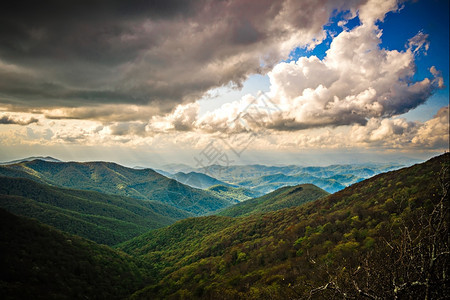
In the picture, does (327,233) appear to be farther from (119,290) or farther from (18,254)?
(18,254)

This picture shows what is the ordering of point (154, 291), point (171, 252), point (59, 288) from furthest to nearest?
point (171, 252)
point (154, 291)
point (59, 288)

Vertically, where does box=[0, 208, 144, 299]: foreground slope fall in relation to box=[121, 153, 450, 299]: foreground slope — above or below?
below

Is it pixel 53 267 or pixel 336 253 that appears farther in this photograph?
pixel 53 267

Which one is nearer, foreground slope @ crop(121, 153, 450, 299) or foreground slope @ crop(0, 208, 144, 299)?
foreground slope @ crop(121, 153, 450, 299)

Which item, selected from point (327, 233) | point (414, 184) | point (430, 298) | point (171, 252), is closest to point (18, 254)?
point (171, 252)

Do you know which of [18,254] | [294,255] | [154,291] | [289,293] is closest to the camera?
[289,293]

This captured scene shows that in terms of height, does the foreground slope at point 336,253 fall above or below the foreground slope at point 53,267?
above

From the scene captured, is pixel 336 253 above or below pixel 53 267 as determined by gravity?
above

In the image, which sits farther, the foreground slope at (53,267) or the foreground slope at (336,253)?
the foreground slope at (53,267)
